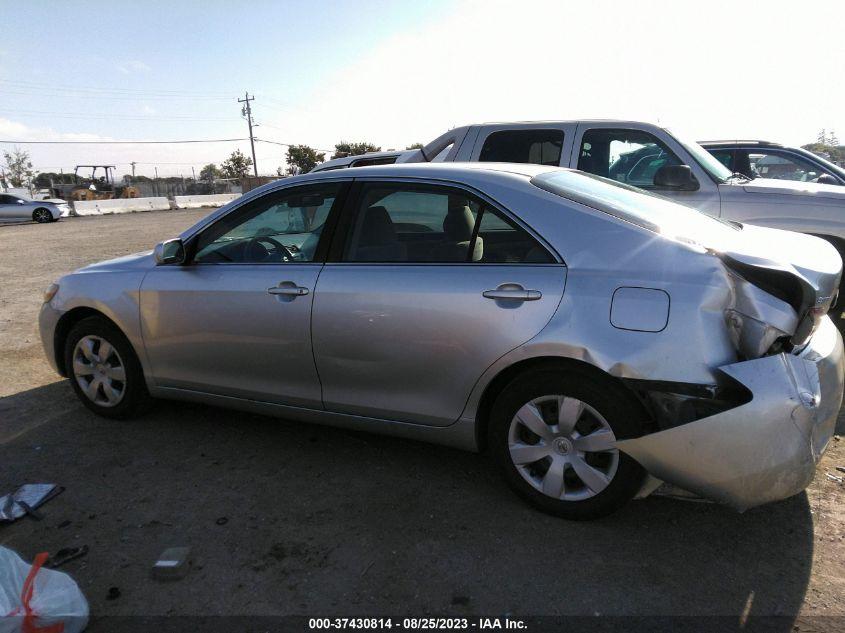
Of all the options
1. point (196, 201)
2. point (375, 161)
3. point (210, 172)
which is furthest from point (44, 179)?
point (375, 161)

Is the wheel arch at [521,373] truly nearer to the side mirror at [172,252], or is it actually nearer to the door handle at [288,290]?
the door handle at [288,290]

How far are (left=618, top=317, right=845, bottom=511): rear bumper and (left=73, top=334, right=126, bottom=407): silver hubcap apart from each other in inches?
132

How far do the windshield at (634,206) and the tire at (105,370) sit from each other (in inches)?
115

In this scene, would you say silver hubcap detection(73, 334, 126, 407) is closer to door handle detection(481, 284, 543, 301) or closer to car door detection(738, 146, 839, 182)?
door handle detection(481, 284, 543, 301)

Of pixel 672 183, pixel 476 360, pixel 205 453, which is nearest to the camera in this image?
pixel 476 360

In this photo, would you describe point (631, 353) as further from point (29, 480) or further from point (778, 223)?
point (778, 223)

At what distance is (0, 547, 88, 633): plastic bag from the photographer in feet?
6.52

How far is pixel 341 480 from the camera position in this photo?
333 centimetres

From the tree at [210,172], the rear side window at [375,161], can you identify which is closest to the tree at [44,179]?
the tree at [210,172]

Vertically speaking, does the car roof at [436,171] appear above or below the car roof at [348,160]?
below

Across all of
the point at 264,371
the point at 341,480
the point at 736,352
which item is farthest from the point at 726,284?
the point at 264,371

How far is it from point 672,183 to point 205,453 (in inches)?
172

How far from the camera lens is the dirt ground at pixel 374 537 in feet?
7.76

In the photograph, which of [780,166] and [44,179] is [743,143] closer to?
[780,166]
